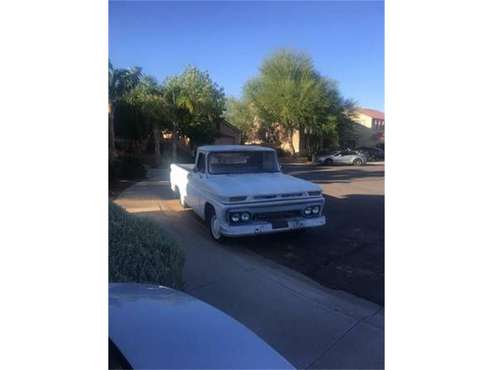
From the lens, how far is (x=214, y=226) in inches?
183

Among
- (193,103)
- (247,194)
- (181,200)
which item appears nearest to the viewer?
(193,103)

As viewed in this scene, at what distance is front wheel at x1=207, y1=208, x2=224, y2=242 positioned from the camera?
4.57 metres

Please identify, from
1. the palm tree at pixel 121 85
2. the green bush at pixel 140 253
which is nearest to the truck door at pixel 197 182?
the green bush at pixel 140 253

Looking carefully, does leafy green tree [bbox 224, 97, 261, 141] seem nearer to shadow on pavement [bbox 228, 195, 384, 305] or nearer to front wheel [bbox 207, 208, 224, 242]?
front wheel [bbox 207, 208, 224, 242]

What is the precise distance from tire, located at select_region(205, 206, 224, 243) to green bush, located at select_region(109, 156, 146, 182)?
1143 mm

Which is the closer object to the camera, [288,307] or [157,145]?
[288,307]

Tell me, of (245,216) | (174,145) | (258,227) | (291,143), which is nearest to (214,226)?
(245,216)

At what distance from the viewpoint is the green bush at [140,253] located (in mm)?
2494

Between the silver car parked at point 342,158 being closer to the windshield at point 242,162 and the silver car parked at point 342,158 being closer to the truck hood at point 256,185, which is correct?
the truck hood at point 256,185

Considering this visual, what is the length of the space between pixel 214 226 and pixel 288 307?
1.86 metres

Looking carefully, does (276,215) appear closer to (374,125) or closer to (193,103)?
(193,103)
